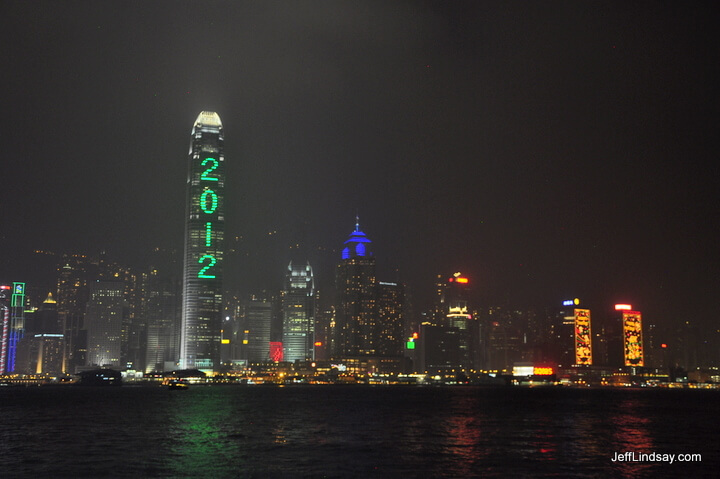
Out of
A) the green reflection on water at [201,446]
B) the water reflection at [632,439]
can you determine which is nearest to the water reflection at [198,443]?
the green reflection on water at [201,446]

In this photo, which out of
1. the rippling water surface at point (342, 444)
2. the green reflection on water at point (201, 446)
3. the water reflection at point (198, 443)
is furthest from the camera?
the water reflection at point (198, 443)

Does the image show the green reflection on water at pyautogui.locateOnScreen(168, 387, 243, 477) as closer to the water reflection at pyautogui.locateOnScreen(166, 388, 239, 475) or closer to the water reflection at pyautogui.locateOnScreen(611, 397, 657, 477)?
the water reflection at pyautogui.locateOnScreen(166, 388, 239, 475)

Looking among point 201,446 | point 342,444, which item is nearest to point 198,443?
point 201,446

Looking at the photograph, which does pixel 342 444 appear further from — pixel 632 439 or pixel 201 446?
pixel 632 439

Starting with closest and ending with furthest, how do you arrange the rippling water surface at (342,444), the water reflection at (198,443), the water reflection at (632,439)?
the rippling water surface at (342,444) → the water reflection at (632,439) → the water reflection at (198,443)

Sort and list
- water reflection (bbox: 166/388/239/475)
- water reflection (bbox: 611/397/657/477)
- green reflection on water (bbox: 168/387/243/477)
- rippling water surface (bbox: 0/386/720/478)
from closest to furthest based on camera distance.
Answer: rippling water surface (bbox: 0/386/720/478)
water reflection (bbox: 611/397/657/477)
green reflection on water (bbox: 168/387/243/477)
water reflection (bbox: 166/388/239/475)

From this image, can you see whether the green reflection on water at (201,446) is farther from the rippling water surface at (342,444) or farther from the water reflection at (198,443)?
the rippling water surface at (342,444)

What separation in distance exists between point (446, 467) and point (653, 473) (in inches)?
648

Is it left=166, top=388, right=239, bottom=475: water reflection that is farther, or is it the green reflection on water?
left=166, top=388, right=239, bottom=475: water reflection

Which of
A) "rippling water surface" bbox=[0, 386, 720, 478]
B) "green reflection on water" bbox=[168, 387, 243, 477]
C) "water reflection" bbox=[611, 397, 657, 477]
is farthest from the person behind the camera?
"green reflection on water" bbox=[168, 387, 243, 477]

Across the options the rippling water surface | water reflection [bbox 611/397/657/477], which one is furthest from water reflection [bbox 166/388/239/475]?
water reflection [bbox 611/397/657/477]

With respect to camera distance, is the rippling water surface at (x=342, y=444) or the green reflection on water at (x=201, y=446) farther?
the green reflection on water at (x=201, y=446)

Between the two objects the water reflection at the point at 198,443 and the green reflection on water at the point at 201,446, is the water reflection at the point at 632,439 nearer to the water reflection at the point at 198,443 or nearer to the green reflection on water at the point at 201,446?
the green reflection on water at the point at 201,446

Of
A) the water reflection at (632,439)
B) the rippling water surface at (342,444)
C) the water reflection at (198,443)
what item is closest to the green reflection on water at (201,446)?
the water reflection at (198,443)
